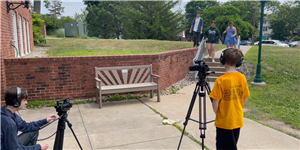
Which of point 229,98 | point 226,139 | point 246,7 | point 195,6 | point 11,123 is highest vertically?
point 195,6

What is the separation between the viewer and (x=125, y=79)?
7.14 m

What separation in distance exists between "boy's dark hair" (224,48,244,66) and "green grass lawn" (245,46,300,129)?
10.5 ft

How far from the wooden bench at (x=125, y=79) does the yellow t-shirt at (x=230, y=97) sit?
3932 millimetres

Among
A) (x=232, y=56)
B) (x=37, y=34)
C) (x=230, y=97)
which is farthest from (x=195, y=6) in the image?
(x=230, y=97)

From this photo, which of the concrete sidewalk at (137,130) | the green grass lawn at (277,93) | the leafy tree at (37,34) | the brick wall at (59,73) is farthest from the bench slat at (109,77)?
the leafy tree at (37,34)

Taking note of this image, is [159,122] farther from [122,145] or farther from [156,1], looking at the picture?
[156,1]

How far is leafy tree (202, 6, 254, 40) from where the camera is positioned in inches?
1806

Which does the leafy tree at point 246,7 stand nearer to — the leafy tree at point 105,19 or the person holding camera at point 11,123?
the leafy tree at point 105,19

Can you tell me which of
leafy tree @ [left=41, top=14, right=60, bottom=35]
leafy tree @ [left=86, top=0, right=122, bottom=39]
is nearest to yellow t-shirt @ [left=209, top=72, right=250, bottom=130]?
leafy tree @ [left=41, top=14, right=60, bottom=35]

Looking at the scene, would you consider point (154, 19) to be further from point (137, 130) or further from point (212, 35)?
point (137, 130)

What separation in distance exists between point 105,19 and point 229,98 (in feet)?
159

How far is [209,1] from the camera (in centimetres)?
6812

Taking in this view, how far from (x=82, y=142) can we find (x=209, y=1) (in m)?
69.6

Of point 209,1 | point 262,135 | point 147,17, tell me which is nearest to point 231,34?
point 262,135
